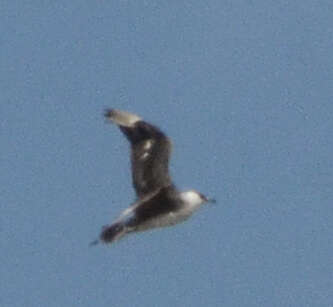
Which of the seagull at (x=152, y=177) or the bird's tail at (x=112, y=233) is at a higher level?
the seagull at (x=152, y=177)

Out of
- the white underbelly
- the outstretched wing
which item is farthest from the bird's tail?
the outstretched wing

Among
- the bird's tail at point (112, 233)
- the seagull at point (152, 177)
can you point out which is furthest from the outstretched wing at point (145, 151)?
the bird's tail at point (112, 233)

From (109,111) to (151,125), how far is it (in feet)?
2.43

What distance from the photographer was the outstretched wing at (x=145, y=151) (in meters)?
26.9

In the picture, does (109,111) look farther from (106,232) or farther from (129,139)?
(106,232)

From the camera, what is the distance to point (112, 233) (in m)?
25.8

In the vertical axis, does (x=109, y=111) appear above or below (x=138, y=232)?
above

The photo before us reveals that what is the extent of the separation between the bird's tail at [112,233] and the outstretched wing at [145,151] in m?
1.21

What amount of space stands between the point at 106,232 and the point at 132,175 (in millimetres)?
1701

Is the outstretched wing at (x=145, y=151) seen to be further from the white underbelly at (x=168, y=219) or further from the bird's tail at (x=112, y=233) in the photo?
the bird's tail at (x=112, y=233)

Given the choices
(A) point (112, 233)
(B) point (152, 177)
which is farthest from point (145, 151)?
(A) point (112, 233)

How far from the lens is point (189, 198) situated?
89.8ft

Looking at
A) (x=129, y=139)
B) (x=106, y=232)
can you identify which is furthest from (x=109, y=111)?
(x=106, y=232)

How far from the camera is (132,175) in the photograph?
2727 centimetres
